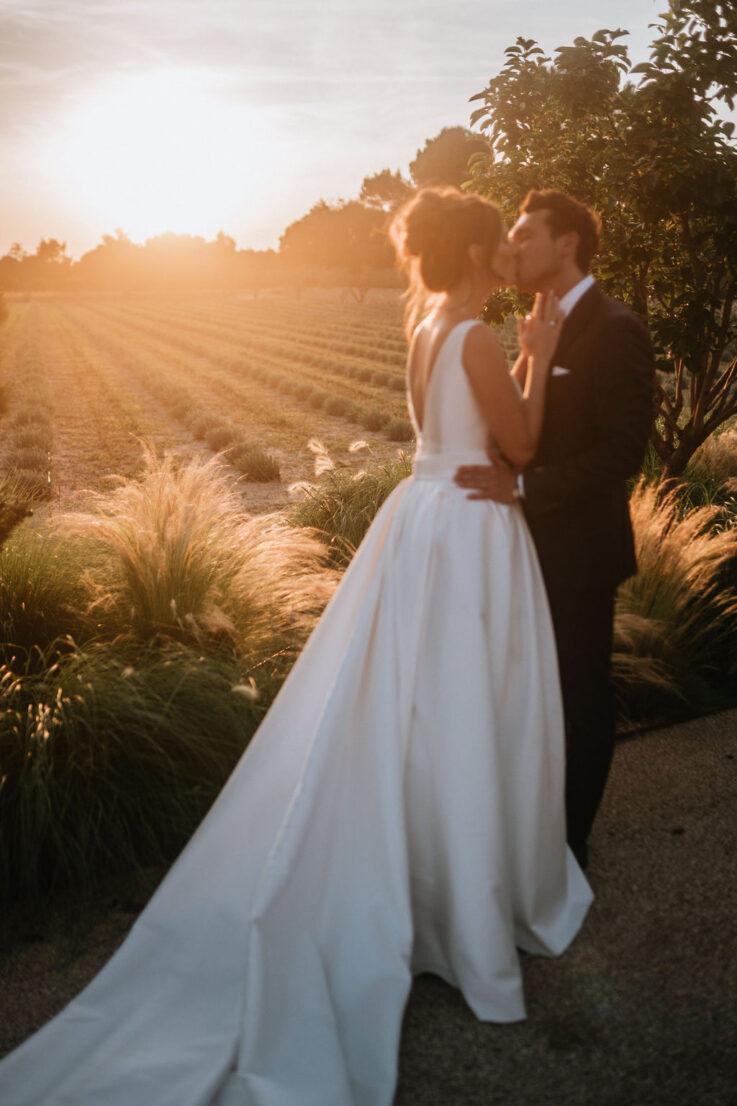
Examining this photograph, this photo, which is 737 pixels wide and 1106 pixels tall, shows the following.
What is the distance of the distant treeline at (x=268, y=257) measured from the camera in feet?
240

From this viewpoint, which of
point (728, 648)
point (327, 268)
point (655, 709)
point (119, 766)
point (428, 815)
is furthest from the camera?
point (327, 268)

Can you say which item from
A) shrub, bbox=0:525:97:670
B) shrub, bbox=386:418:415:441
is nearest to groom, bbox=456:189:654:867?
shrub, bbox=0:525:97:670

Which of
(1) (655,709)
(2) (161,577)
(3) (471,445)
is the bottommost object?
(1) (655,709)

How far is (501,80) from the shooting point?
6.39 m

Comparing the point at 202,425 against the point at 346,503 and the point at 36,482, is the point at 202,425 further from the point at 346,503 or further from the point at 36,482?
the point at 346,503

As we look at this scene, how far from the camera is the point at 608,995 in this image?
2586 millimetres

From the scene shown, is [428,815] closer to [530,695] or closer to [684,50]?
[530,695]

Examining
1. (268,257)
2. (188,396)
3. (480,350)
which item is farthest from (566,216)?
(268,257)

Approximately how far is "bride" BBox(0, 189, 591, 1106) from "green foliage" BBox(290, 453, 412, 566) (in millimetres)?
3722

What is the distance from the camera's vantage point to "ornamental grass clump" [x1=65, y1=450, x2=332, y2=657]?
14.0 feet

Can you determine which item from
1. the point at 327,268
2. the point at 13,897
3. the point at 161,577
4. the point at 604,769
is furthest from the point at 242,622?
the point at 327,268

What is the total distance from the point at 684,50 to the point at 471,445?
4577 mm

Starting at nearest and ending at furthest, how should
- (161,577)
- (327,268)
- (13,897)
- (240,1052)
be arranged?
(240,1052) < (13,897) < (161,577) < (327,268)

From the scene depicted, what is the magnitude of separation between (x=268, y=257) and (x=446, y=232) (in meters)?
142
